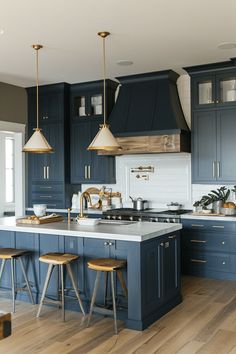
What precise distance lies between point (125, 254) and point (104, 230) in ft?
1.11

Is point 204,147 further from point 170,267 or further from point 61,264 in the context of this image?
point 61,264

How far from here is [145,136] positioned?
654cm

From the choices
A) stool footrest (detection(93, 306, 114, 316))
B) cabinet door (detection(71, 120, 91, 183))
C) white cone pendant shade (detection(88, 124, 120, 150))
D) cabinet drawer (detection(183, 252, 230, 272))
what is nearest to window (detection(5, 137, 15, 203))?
cabinet door (detection(71, 120, 91, 183))

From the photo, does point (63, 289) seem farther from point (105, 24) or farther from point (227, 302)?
point (105, 24)

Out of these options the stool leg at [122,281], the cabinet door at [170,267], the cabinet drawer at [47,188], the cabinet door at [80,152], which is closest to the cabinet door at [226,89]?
the cabinet door at [80,152]

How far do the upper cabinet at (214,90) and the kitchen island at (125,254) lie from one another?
7.69ft

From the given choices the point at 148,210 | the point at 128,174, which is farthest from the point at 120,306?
the point at 128,174

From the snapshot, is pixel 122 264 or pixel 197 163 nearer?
pixel 122 264

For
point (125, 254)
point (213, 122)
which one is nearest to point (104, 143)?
point (125, 254)

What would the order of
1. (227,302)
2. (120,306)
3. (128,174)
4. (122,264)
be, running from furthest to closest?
(128,174)
(227,302)
(120,306)
(122,264)

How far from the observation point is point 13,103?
299 inches

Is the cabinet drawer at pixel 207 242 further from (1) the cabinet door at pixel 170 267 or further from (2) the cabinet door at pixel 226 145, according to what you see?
(1) the cabinet door at pixel 170 267

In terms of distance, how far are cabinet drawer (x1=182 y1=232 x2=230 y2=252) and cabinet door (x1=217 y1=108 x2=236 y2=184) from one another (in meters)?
0.82

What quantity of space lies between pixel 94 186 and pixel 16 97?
208cm
